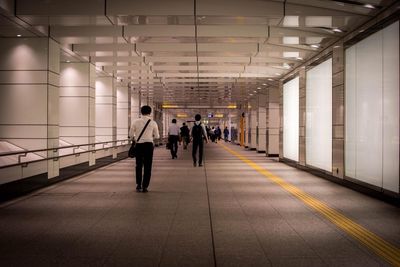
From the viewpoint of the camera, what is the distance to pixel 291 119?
714 inches

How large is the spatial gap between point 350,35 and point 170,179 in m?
5.79

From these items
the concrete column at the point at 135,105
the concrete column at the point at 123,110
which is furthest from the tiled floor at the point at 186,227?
the concrete column at the point at 135,105

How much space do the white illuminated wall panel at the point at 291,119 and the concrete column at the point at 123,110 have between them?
10.2 metres

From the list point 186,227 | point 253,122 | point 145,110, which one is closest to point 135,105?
point 253,122

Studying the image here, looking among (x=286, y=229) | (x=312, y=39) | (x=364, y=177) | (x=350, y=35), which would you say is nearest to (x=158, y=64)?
(x=312, y=39)

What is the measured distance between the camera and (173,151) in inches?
809

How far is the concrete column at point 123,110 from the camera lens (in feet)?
84.6

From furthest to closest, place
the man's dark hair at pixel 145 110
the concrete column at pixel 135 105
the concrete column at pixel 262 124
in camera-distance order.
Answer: the concrete column at pixel 135 105, the concrete column at pixel 262 124, the man's dark hair at pixel 145 110

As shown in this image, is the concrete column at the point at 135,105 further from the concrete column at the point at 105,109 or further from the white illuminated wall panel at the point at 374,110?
the white illuminated wall panel at the point at 374,110

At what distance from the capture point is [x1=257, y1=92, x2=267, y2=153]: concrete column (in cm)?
2786

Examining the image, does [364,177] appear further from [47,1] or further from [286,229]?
[47,1]

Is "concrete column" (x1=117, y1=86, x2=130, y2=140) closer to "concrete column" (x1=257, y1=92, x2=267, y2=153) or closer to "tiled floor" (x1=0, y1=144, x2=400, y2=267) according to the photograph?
"concrete column" (x1=257, y1=92, x2=267, y2=153)

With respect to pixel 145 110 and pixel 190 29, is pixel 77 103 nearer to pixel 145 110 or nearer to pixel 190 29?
pixel 190 29

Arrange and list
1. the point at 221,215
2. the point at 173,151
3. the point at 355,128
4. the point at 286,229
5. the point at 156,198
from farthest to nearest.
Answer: the point at 173,151, the point at 355,128, the point at 156,198, the point at 221,215, the point at 286,229
